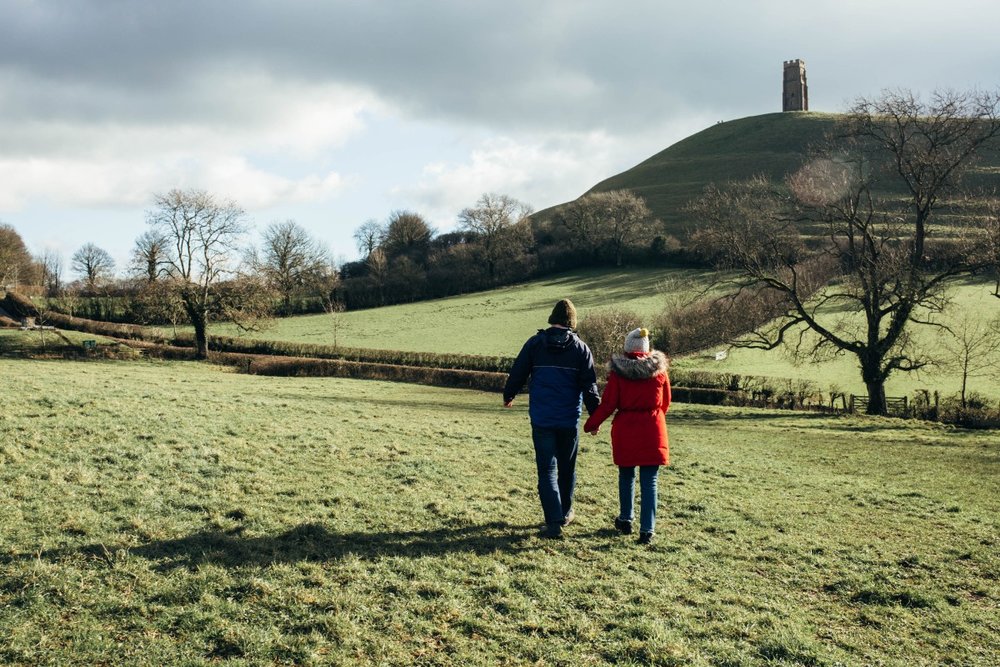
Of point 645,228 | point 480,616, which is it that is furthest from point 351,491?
point 645,228

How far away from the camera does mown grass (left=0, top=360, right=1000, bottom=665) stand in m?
5.68

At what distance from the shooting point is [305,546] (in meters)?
7.70

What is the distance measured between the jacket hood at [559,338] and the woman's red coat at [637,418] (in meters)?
0.65

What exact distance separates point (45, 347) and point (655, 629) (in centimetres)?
5596

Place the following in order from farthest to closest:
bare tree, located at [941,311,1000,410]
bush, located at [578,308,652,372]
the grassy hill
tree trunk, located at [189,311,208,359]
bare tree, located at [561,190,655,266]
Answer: the grassy hill, bare tree, located at [561,190,655,266], tree trunk, located at [189,311,208,359], bush, located at [578,308,652,372], bare tree, located at [941,311,1000,410]

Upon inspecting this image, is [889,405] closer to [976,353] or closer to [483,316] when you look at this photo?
[976,353]

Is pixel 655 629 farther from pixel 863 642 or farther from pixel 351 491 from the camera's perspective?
pixel 351 491

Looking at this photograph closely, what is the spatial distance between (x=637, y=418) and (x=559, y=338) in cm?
141

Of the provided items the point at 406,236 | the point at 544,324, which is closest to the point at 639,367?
the point at 544,324

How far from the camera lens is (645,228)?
87375mm

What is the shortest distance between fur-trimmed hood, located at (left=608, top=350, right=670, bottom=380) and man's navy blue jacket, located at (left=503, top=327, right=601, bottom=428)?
33 cm

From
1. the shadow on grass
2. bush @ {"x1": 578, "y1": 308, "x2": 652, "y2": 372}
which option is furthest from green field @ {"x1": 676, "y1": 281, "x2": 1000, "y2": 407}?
the shadow on grass

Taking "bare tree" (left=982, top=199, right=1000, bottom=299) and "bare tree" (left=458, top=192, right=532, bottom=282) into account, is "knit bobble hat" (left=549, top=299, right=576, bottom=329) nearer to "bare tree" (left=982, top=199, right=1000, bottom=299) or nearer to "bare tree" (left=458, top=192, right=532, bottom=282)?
"bare tree" (left=982, top=199, right=1000, bottom=299)

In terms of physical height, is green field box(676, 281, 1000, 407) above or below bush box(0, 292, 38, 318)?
below
